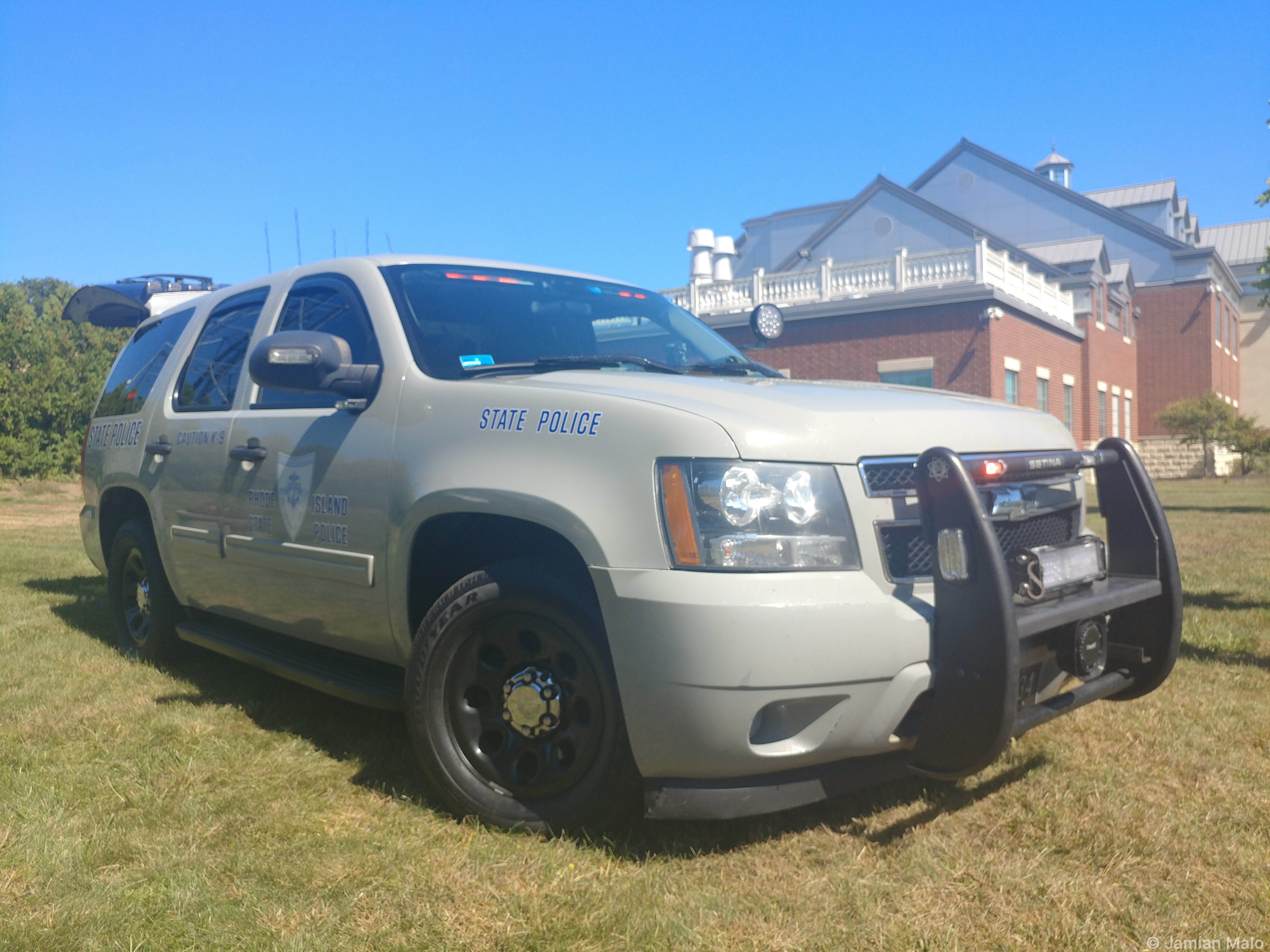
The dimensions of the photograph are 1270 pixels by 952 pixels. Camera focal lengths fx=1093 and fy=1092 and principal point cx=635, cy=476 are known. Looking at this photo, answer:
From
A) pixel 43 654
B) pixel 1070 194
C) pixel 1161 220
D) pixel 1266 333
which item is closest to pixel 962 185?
pixel 1070 194

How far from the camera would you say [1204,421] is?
3288 centimetres

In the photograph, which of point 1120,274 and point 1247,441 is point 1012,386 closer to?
point 1247,441

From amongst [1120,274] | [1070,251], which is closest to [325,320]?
[1070,251]

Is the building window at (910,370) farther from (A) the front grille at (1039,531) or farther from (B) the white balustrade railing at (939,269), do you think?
(A) the front grille at (1039,531)

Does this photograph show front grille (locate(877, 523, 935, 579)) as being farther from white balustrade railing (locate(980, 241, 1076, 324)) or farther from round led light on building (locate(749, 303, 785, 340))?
white balustrade railing (locate(980, 241, 1076, 324))

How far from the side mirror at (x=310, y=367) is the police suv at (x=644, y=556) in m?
0.01

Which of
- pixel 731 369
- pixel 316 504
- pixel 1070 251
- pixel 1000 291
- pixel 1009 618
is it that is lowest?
pixel 1009 618

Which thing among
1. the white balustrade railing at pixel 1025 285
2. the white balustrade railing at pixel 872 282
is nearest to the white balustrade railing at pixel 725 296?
the white balustrade railing at pixel 872 282

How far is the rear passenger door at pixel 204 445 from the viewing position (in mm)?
4543

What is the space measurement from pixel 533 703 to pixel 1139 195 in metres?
45.9

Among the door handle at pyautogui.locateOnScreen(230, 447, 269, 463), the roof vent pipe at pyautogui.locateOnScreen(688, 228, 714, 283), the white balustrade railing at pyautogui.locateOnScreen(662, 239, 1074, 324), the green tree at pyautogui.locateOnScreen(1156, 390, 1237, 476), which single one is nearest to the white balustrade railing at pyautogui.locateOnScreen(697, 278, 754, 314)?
the white balustrade railing at pyautogui.locateOnScreen(662, 239, 1074, 324)

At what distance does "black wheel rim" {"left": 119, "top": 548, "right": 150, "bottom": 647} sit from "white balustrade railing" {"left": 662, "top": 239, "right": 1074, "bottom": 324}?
20684 mm

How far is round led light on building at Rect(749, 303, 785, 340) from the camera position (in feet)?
17.3

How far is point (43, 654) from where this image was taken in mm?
5648
